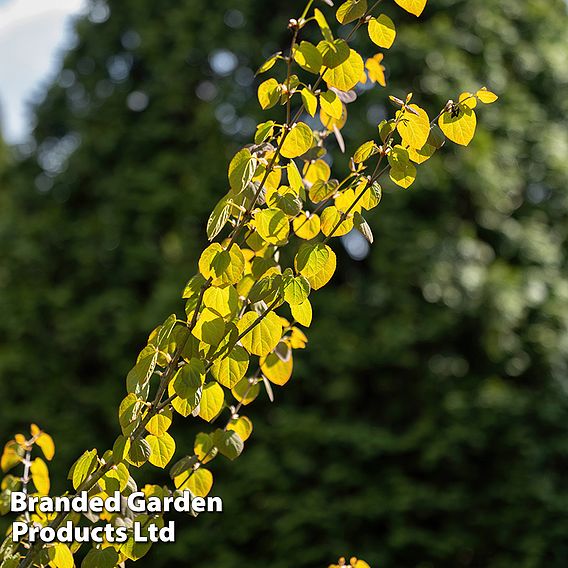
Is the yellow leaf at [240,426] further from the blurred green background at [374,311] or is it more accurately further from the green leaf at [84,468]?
the blurred green background at [374,311]

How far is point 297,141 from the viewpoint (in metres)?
1.19

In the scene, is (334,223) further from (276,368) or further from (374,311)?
(374,311)

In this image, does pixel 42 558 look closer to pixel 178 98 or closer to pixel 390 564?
pixel 390 564

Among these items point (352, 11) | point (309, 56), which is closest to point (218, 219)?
point (309, 56)

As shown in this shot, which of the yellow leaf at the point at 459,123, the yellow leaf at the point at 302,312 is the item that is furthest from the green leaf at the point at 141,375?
the yellow leaf at the point at 459,123

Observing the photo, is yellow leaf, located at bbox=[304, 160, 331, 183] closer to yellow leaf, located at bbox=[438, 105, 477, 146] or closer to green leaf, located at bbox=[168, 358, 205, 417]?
yellow leaf, located at bbox=[438, 105, 477, 146]

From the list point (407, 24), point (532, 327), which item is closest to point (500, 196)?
point (532, 327)

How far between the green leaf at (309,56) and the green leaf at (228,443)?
61cm

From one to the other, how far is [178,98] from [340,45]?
3522 millimetres

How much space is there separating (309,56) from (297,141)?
0.13 meters

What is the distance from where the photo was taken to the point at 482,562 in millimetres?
3752

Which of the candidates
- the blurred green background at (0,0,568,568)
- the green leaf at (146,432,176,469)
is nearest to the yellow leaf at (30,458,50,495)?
the green leaf at (146,432,176,469)

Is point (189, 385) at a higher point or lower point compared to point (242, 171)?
lower

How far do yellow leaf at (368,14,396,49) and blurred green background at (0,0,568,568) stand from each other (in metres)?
2.63
